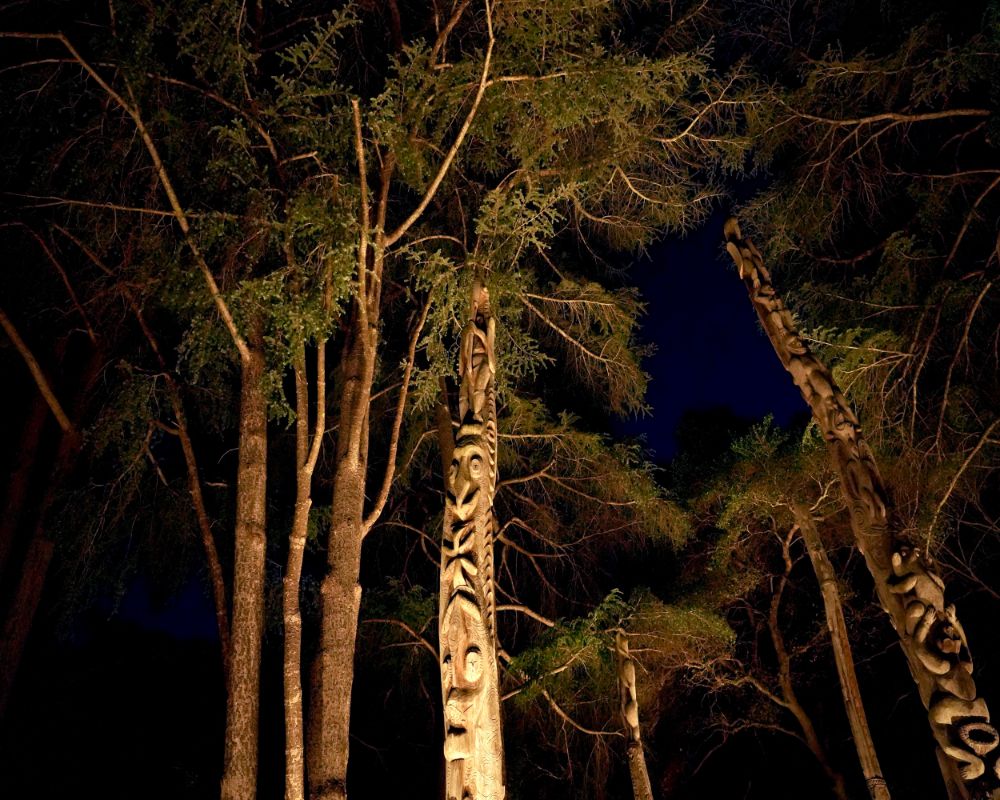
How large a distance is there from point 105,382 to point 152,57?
326 cm

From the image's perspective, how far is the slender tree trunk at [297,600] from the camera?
488 cm

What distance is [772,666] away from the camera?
13266mm

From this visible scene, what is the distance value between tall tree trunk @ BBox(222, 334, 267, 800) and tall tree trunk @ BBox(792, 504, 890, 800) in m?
6.46

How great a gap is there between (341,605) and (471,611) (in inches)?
67.4

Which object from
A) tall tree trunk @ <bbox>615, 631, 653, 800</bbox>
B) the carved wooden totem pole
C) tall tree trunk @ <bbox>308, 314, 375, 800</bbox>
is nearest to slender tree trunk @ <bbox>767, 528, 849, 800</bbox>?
tall tree trunk @ <bbox>615, 631, 653, 800</bbox>

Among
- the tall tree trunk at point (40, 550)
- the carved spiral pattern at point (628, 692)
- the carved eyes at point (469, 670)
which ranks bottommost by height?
the carved eyes at point (469, 670)

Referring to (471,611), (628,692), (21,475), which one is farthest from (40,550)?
(628,692)

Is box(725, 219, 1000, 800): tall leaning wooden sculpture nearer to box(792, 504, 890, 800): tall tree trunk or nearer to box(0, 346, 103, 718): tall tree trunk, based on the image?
box(792, 504, 890, 800): tall tree trunk

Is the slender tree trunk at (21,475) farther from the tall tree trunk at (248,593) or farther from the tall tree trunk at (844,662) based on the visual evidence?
the tall tree trunk at (844,662)

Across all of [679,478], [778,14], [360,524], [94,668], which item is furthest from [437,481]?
[94,668]

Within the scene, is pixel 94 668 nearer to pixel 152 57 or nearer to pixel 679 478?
pixel 679 478

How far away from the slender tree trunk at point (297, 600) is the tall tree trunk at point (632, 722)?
3.97 metres

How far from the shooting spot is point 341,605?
5535mm

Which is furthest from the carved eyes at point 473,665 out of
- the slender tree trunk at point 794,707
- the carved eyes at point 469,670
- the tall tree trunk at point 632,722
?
the slender tree trunk at point 794,707
